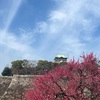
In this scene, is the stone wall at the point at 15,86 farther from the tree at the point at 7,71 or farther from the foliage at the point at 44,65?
the foliage at the point at 44,65

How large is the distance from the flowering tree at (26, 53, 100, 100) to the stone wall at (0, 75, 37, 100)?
59.7 feet

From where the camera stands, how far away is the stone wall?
3916 centimetres

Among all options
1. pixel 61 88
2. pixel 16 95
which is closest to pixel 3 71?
pixel 16 95

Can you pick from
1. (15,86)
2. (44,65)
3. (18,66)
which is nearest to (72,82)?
(15,86)

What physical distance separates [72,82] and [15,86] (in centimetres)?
2320

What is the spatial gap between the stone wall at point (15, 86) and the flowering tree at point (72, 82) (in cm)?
1820

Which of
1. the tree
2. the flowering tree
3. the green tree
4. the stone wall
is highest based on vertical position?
the green tree

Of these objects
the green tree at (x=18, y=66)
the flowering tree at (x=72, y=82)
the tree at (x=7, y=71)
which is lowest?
the flowering tree at (x=72, y=82)

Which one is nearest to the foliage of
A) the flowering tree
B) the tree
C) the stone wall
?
the tree

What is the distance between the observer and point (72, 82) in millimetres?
20266

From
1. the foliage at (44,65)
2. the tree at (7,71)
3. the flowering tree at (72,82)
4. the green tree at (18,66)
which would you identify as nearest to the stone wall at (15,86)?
the tree at (7,71)

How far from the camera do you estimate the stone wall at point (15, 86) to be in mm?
39156

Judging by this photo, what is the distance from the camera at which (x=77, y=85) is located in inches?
802

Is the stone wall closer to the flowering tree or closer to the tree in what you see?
the tree
